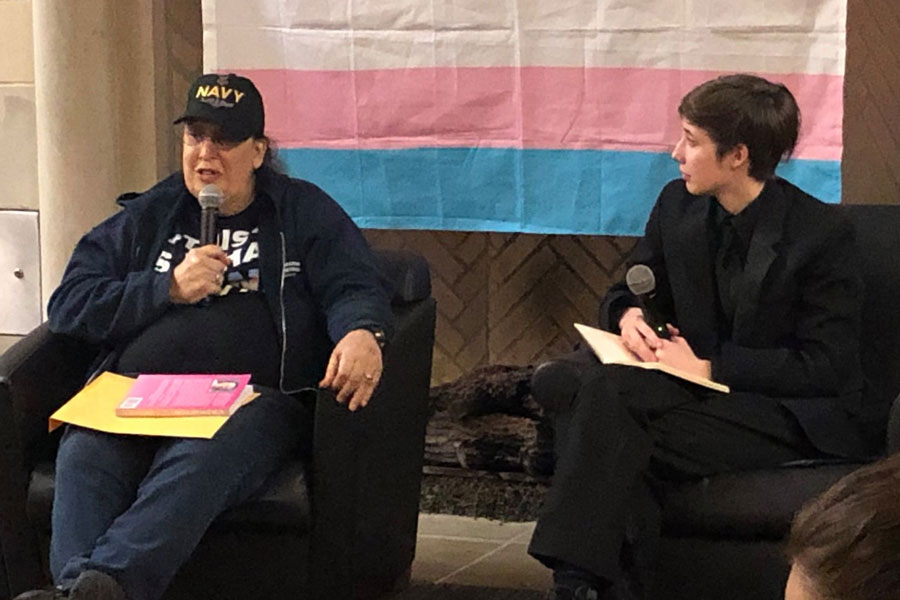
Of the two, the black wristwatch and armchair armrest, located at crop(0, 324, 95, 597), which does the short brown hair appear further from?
armchair armrest, located at crop(0, 324, 95, 597)

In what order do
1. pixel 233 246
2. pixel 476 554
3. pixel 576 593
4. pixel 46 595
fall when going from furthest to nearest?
pixel 476 554, pixel 233 246, pixel 576 593, pixel 46 595

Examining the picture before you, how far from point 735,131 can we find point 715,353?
413 millimetres

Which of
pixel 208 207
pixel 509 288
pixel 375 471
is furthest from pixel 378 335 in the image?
pixel 509 288

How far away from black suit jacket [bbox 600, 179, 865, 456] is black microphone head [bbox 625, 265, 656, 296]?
72mm

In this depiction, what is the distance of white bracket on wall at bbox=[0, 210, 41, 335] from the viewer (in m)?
3.19

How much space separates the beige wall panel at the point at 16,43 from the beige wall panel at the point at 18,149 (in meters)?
0.03

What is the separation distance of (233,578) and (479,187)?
1.15 m

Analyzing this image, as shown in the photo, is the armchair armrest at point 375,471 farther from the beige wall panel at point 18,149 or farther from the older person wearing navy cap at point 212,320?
the beige wall panel at point 18,149

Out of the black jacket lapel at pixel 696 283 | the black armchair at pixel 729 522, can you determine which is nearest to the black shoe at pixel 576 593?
the black armchair at pixel 729 522

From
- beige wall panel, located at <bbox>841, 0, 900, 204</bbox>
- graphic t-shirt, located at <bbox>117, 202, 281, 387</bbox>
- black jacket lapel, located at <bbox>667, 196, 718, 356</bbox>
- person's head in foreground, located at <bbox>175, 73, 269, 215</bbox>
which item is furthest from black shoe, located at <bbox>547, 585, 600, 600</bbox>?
beige wall panel, located at <bbox>841, 0, 900, 204</bbox>

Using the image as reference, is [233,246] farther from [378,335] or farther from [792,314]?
[792,314]

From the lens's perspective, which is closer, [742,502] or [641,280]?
[742,502]

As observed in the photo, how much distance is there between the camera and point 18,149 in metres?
3.21

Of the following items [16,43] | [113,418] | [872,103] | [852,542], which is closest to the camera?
[852,542]
